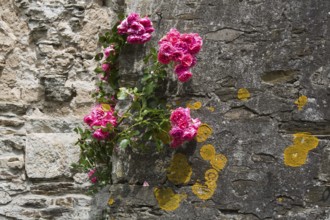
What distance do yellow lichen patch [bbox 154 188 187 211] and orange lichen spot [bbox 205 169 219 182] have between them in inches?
5.6

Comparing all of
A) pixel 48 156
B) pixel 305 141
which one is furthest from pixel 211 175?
pixel 48 156

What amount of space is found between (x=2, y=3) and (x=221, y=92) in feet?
5.87

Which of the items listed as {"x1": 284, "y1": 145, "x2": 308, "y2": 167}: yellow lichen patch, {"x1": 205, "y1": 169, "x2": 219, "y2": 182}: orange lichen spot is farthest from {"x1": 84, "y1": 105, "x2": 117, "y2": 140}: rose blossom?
{"x1": 284, "y1": 145, "x2": 308, "y2": 167}: yellow lichen patch

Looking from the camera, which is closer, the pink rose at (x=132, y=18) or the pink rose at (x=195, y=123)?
the pink rose at (x=195, y=123)

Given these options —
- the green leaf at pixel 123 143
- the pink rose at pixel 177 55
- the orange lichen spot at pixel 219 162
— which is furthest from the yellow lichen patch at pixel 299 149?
the green leaf at pixel 123 143

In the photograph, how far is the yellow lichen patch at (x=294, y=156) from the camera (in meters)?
2.38

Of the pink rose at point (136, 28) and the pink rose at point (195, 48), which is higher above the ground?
the pink rose at point (136, 28)

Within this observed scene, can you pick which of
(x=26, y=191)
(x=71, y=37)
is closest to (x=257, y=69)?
(x=71, y=37)

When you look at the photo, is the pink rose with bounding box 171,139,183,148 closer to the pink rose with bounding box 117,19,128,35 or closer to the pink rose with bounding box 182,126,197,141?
the pink rose with bounding box 182,126,197,141

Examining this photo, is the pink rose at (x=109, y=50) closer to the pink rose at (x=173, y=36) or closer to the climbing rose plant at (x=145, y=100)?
the climbing rose plant at (x=145, y=100)

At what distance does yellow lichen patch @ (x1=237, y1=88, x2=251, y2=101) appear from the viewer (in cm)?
252

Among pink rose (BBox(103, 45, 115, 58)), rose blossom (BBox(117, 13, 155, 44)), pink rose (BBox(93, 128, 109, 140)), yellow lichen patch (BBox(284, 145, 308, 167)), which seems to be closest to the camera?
yellow lichen patch (BBox(284, 145, 308, 167))

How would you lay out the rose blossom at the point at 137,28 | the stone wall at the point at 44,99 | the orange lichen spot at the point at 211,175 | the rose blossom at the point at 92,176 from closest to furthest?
the orange lichen spot at the point at 211,175 < the rose blossom at the point at 137,28 < the rose blossom at the point at 92,176 < the stone wall at the point at 44,99

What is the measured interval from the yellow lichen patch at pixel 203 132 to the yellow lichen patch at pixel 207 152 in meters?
0.04
